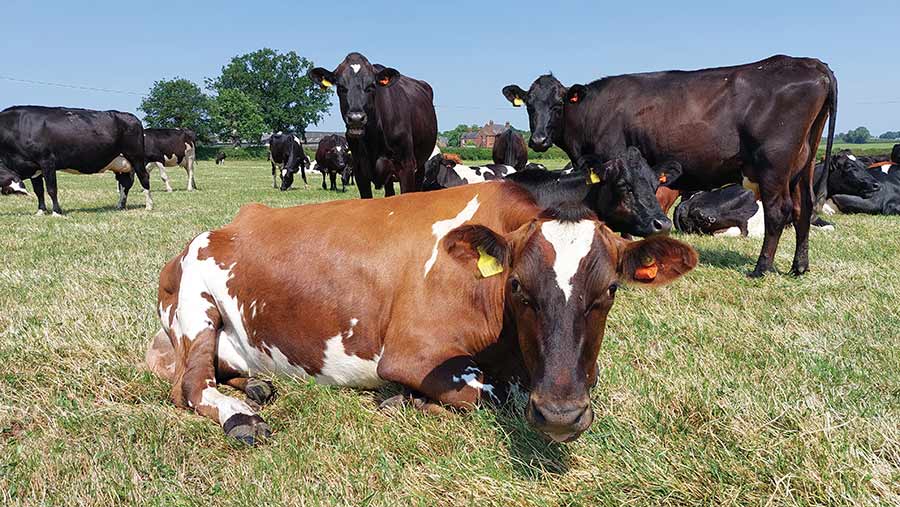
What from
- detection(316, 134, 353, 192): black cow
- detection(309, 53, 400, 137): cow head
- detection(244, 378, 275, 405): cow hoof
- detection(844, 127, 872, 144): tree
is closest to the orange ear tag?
detection(244, 378, 275, 405): cow hoof

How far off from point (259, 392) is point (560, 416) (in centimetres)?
201

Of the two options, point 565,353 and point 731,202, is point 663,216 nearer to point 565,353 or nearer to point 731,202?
point 565,353

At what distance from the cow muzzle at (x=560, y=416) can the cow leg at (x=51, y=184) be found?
14.2 metres

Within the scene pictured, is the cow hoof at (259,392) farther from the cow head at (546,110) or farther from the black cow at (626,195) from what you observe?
the cow head at (546,110)

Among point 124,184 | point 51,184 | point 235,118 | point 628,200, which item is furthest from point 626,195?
point 235,118

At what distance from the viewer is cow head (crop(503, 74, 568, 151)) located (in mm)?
8469

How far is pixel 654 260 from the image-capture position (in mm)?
2799

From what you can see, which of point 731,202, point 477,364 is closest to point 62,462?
point 477,364

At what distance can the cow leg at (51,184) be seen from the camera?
1367 cm

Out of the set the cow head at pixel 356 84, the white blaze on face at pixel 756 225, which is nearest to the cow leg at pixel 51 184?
the cow head at pixel 356 84

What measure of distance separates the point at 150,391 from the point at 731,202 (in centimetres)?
1007

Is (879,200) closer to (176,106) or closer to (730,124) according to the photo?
(730,124)

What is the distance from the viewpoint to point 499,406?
3186mm

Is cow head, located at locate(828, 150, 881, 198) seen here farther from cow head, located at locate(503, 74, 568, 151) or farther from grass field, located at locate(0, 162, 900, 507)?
grass field, located at locate(0, 162, 900, 507)
